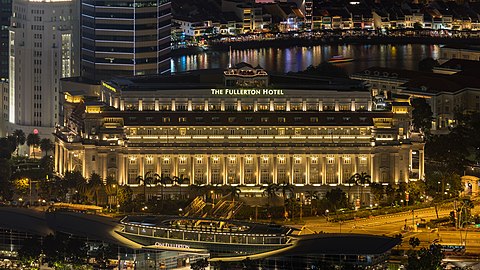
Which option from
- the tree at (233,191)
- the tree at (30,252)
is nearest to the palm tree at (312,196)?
the tree at (233,191)

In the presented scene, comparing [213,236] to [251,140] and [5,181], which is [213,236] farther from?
[251,140]

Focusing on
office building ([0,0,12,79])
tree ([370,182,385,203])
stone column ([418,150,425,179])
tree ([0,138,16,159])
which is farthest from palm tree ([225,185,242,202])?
office building ([0,0,12,79])

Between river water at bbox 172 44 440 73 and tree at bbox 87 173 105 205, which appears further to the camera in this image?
river water at bbox 172 44 440 73

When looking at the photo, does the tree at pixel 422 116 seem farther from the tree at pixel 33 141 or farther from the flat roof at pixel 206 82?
the tree at pixel 33 141

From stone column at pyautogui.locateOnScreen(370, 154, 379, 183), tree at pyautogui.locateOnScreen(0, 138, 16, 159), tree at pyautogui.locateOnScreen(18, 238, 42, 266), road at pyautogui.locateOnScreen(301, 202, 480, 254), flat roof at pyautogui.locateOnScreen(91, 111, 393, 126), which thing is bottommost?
tree at pyautogui.locateOnScreen(18, 238, 42, 266)

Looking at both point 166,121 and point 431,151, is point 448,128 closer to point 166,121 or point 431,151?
point 431,151

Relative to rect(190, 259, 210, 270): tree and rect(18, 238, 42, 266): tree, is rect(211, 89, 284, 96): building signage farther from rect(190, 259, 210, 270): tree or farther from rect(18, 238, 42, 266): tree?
rect(190, 259, 210, 270): tree
